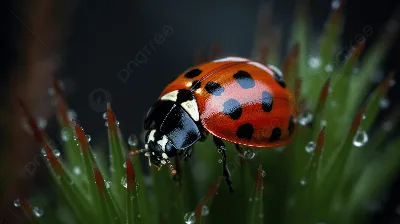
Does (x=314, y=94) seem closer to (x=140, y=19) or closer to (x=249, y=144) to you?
(x=249, y=144)

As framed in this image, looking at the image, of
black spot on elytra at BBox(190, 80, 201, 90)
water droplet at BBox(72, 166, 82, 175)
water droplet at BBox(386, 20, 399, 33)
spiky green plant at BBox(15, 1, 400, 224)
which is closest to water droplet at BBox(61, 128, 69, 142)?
spiky green plant at BBox(15, 1, 400, 224)

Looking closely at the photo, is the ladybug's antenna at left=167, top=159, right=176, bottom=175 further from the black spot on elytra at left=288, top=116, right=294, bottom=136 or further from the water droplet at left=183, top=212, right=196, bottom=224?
the black spot on elytra at left=288, top=116, right=294, bottom=136

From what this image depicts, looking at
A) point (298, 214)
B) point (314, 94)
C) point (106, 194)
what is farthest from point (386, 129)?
point (106, 194)

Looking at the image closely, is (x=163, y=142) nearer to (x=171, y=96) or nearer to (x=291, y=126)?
(x=171, y=96)

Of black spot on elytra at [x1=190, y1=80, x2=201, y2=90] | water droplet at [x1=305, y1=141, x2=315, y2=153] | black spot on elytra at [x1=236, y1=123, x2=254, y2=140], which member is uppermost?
black spot on elytra at [x1=190, y1=80, x2=201, y2=90]

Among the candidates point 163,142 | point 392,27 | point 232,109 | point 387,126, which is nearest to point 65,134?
point 163,142

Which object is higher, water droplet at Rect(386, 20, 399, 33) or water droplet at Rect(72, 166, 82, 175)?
water droplet at Rect(386, 20, 399, 33)

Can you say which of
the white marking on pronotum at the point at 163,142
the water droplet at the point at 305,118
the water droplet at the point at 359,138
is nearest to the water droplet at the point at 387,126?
the water droplet at the point at 359,138
